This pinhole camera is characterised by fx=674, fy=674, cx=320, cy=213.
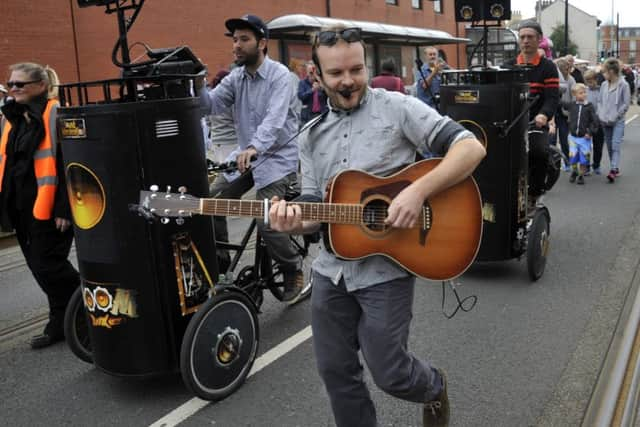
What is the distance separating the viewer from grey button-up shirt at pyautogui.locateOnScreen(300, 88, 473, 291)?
2832mm

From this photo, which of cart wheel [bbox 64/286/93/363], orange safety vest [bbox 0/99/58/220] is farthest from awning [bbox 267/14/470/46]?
cart wheel [bbox 64/286/93/363]

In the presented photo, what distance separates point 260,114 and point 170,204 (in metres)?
1.99

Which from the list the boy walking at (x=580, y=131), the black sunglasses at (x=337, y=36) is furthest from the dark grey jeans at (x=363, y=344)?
the boy walking at (x=580, y=131)

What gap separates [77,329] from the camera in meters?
4.41

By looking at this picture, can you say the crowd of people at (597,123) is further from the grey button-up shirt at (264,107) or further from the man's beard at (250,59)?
the man's beard at (250,59)

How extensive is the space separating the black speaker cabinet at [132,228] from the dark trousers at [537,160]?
3620 mm

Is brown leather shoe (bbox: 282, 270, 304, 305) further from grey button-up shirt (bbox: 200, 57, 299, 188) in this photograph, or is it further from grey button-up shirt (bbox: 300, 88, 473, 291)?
grey button-up shirt (bbox: 300, 88, 473, 291)

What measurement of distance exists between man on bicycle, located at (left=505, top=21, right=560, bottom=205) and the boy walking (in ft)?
16.4

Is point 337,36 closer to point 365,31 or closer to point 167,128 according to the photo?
point 167,128

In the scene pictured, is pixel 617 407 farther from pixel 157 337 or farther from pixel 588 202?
pixel 588 202

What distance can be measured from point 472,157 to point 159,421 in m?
2.31

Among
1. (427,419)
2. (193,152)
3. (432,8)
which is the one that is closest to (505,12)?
(193,152)

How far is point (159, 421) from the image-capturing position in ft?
12.4

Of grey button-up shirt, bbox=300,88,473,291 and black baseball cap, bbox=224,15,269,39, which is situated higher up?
black baseball cap, bbox=224,15,269,39
